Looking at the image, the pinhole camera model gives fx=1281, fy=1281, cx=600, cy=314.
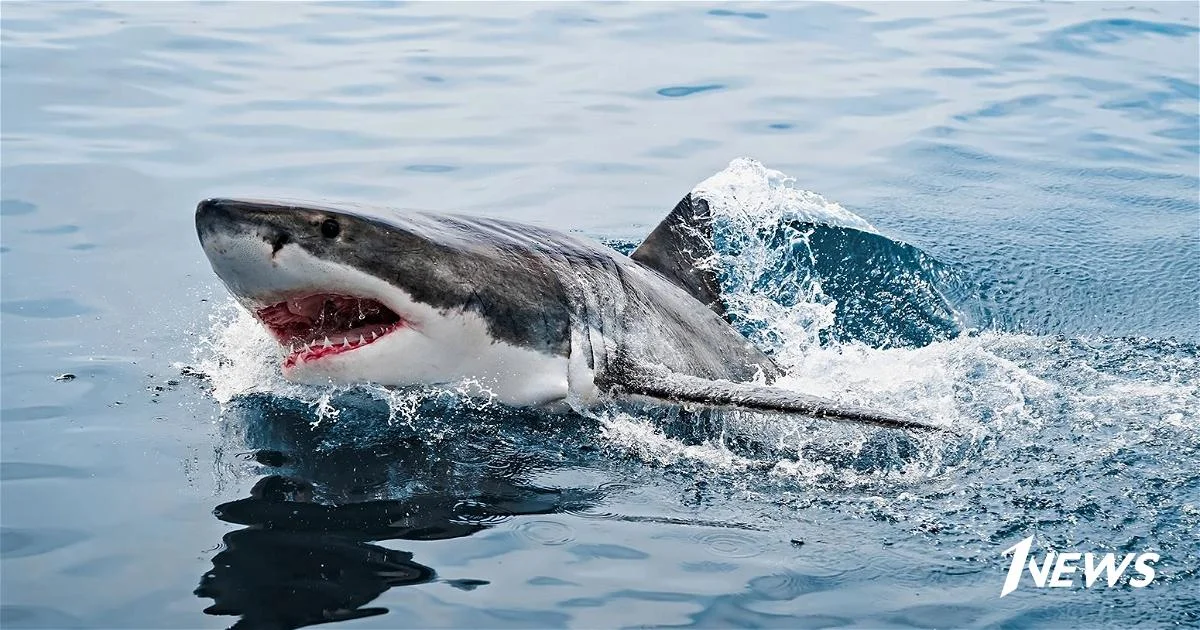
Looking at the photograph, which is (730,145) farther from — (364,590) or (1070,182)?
(364,590)

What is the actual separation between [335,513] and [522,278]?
3.87 feet

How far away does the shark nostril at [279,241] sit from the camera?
4.27 meters

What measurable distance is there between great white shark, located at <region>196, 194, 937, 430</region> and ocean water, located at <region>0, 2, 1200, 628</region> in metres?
0.20

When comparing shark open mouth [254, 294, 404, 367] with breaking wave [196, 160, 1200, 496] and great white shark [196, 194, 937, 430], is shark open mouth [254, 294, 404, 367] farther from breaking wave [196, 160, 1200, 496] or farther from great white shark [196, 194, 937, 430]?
breaking wave [196, 160, 1200, 496]

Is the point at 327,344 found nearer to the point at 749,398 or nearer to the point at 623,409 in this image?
the point at 623,409

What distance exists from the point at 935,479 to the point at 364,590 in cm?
223

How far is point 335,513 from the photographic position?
4352mm

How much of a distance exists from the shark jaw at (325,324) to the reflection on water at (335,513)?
1.53ft

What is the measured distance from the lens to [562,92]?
1302 cm

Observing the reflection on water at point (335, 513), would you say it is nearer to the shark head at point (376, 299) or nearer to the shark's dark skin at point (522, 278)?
the shark head at point (376, 299)

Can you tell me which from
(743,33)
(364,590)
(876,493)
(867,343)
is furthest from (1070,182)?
(364,590)
